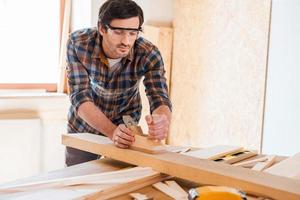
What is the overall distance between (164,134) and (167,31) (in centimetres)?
210

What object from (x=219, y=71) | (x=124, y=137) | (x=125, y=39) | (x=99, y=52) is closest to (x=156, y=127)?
(x=124, y=137)

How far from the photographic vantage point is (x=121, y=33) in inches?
67.5

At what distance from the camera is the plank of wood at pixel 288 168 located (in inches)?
51.3

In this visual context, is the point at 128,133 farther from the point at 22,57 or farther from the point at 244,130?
the point at 22,57

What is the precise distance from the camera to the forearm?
1710 mm

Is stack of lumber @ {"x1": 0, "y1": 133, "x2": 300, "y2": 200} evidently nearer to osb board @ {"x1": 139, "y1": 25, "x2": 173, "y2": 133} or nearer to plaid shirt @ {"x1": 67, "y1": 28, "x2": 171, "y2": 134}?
plaid shirt @ {"x1": 67, "y1": 28, "x2": 171, "y2": 134}

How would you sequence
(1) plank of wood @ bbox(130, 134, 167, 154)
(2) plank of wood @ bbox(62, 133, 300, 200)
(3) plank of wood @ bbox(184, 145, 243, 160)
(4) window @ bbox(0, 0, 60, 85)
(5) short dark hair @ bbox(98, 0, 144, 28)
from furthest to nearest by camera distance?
(4) window @ bbox(0, 0, 60, 85), (5) short dark hair @ bbox(98, 0, 144, 28), (3) plank of wood @ bbox(184, 145, 243, 160), (1) plank of wood @ bbox(130, 134, 167, 154), (2) plank of wood @ bbox(62, 133, 300, 200)

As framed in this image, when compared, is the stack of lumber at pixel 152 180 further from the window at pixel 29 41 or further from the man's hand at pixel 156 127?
the window at pixel 29 41

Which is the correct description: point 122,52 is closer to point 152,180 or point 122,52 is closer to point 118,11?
point 118,11

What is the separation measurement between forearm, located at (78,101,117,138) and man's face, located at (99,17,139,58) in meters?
0.28

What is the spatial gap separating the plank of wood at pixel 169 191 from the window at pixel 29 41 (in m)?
2.23

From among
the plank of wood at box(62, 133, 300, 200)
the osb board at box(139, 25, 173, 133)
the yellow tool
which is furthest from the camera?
the osb board at box(139, 25, 173, 133)

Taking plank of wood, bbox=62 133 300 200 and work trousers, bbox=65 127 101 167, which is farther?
work trousers, bbox=65 127 101 167

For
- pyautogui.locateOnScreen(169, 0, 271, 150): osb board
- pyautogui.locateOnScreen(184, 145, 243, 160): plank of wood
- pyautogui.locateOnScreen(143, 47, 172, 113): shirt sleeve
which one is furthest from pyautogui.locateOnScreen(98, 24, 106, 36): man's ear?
pyautogui.locateOnScreen(169, 0, 271, 150): osb board
